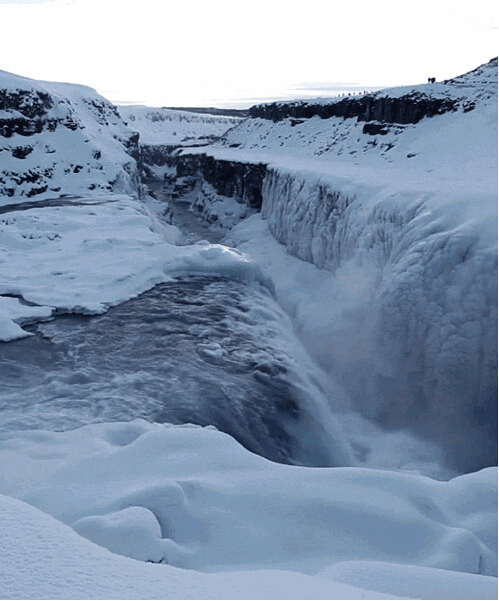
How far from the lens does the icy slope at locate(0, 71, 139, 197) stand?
18.5 metres

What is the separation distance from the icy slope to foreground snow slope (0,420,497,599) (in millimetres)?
15944

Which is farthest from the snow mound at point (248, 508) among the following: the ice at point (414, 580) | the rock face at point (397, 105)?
the rock face at point (397, 105)

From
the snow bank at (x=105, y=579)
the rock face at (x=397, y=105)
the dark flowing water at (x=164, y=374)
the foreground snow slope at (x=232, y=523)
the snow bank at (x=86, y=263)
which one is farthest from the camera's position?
the rock face at (x=397, y=105)

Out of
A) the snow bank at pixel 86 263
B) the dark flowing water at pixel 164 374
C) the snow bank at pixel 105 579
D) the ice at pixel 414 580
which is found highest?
the snow bank at pixel 105 579

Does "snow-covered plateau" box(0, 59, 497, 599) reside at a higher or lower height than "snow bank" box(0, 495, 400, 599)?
lower

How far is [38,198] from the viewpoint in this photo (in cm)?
1791

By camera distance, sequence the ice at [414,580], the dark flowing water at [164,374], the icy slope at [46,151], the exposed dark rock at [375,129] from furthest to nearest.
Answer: the exposed dark rock at [375,129], the icy slope at [46,151], the dark flowing water at [164,374], the ice at [414,580]

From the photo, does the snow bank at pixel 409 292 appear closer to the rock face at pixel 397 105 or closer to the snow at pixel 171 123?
the rock face at pixel 397 105

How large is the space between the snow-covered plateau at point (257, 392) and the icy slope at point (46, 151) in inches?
4.6

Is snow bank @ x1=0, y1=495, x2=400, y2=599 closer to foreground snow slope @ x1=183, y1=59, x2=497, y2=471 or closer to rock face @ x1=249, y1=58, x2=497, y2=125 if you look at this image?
foreground snow slope @ x1=183, y1=59, x2=497, y2=471

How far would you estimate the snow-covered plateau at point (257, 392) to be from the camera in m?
2.92

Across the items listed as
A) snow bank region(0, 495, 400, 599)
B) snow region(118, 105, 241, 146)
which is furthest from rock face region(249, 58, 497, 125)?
snow region(118, 105, 241, 146)

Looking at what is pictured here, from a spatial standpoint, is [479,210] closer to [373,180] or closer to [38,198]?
[373,180]

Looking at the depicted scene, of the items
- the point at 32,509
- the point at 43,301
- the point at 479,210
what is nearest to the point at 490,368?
the point at 479,210
